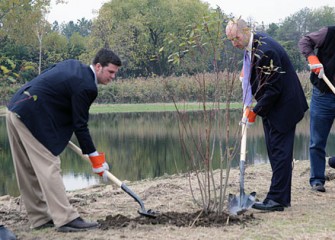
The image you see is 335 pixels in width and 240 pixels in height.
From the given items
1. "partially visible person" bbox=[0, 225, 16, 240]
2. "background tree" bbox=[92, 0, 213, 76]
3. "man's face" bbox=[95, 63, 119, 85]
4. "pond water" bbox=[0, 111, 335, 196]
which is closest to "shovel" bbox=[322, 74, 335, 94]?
"pond water" bbox=[0, 111, 335, 196]

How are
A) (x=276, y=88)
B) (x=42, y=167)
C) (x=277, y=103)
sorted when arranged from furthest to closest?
1. (x=277, y=103)
2. (x=276, y=88)
3. (x=42, y=167)

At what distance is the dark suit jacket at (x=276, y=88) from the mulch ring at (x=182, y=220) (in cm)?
102

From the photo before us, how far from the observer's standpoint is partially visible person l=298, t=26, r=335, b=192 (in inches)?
245

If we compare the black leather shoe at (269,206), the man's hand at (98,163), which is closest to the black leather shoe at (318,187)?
the black leather shoe at (269,206)

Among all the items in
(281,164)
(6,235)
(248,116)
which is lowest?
(6,235)

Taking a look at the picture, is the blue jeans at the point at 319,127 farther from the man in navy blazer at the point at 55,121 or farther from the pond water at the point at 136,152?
the man in navy blazer at the point at 55,121

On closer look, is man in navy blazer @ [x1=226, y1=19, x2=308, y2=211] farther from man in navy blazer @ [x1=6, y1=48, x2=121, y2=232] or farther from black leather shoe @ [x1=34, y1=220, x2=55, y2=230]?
black leather shoe @ [x1=34, y1=220, x2=55, y2=230]

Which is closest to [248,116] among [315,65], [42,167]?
[315,65]

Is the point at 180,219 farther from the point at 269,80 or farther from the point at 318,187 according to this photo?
the point at 318,187

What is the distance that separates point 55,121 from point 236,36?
184cm

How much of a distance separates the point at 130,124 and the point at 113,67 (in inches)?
710

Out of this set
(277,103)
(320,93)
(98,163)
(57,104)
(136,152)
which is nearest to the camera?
(57,104)

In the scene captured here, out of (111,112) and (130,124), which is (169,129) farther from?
(111,112)

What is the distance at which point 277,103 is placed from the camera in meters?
5.44
